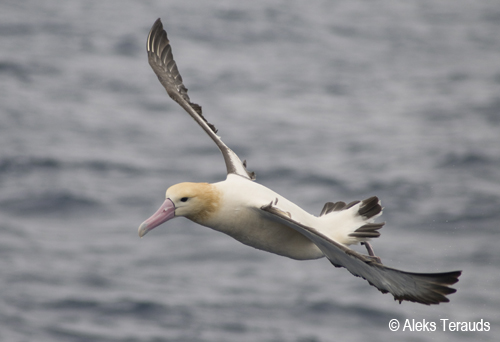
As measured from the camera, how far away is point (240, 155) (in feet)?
83.7

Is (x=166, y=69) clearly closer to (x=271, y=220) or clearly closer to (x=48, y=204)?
(x=271, y=220)

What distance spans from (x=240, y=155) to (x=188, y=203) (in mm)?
18734

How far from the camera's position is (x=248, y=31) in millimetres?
38625

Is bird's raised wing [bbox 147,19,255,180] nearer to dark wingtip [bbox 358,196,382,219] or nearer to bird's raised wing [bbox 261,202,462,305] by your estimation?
dark wingtip [bbox 358,196,382,219]

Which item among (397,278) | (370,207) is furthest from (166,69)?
(397,278)

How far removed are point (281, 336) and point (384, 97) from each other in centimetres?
1601

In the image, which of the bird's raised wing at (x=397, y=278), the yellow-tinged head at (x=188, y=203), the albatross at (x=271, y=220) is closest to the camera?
the bird's raised wing at (x=397, y=278)

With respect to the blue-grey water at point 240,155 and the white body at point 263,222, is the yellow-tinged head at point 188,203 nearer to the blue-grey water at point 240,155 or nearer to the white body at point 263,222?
the white body at point 263,222

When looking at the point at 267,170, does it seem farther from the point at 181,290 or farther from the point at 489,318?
the point at 489,318

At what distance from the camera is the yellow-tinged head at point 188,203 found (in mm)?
6703

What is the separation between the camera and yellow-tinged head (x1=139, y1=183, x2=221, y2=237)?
6703mm

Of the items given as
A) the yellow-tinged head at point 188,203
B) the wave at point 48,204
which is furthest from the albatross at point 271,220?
the wave at point 48,204

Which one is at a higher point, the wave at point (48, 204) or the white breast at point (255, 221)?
the wave at point (48, 204)

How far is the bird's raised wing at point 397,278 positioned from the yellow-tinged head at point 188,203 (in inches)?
40.2
